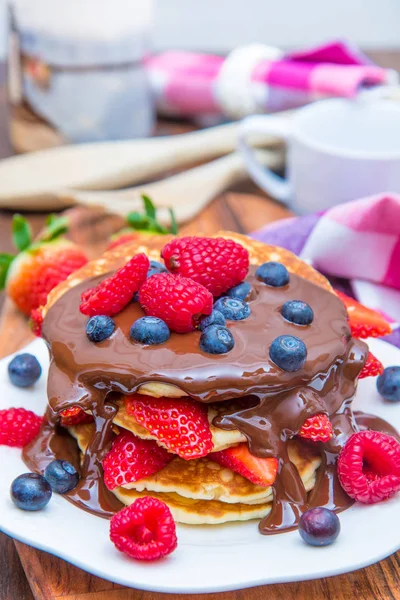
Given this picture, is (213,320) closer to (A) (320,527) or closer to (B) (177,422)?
(B) (177,422)

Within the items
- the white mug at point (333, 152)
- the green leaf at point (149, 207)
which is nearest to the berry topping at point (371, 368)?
the white mug at point (333, 152)

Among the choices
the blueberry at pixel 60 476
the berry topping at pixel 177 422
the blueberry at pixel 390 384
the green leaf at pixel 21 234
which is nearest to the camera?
the berry topping at pixel 177 422

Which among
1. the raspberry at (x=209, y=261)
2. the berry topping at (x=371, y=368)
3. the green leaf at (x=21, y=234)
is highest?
the raspberry at (x=209, y=261)

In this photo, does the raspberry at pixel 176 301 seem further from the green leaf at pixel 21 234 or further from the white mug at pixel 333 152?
the white mug at pixel 333 152

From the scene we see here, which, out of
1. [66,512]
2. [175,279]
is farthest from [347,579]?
[175,279]

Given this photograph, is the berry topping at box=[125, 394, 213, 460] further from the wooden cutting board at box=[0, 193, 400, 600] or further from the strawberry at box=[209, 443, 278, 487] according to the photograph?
the wooden cutting board at box=[0, 193, 400, 600]

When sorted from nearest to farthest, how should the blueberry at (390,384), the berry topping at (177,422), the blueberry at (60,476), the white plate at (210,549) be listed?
the white plate at (210,549), the berry topping at (177,422), the blueberry at (60,476), the blueberry at (390,384)

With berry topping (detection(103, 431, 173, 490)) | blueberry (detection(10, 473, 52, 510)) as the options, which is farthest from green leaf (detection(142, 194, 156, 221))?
blueberry (detection(10, 473, 52, 510))
